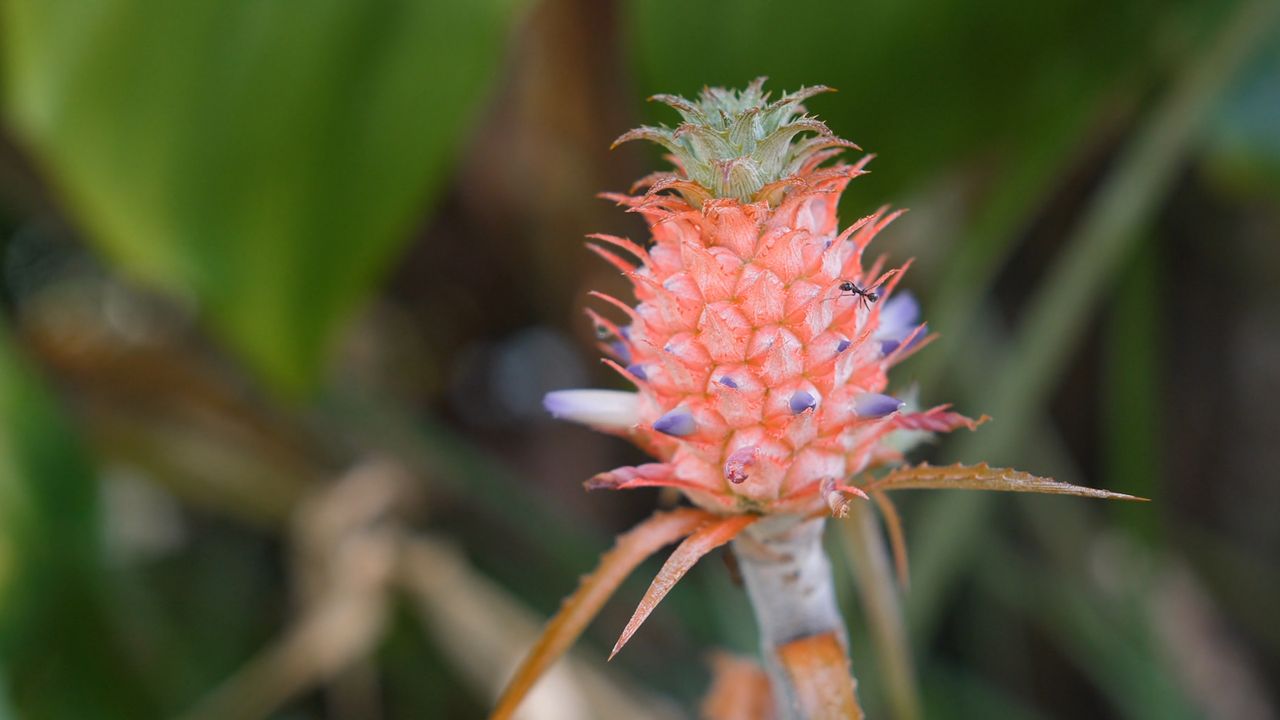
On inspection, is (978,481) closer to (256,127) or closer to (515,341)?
(256,127)

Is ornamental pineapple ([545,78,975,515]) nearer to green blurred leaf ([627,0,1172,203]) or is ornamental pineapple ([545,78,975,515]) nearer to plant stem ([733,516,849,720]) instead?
plant stem ([733,516,849,720])

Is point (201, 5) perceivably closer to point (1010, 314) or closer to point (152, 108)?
point (152, 108)

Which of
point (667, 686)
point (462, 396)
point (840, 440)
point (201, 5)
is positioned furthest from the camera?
point (462, 396)

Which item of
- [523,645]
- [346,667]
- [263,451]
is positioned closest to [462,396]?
[263,451]

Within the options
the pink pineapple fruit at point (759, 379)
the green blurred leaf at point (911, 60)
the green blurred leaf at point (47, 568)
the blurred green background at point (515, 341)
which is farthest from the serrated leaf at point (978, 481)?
Answer: the green blurred leaf at point (47, 568)

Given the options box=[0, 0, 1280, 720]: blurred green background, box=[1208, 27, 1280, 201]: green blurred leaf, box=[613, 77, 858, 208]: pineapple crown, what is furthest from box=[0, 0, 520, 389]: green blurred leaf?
box=[1208, 27, 1280, 201]: green blurred leaf

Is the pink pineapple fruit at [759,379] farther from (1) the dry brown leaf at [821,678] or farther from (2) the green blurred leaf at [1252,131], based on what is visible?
(2) the green blurred leaf at [1252,131]

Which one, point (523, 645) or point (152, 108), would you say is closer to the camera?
point (152, 108)
